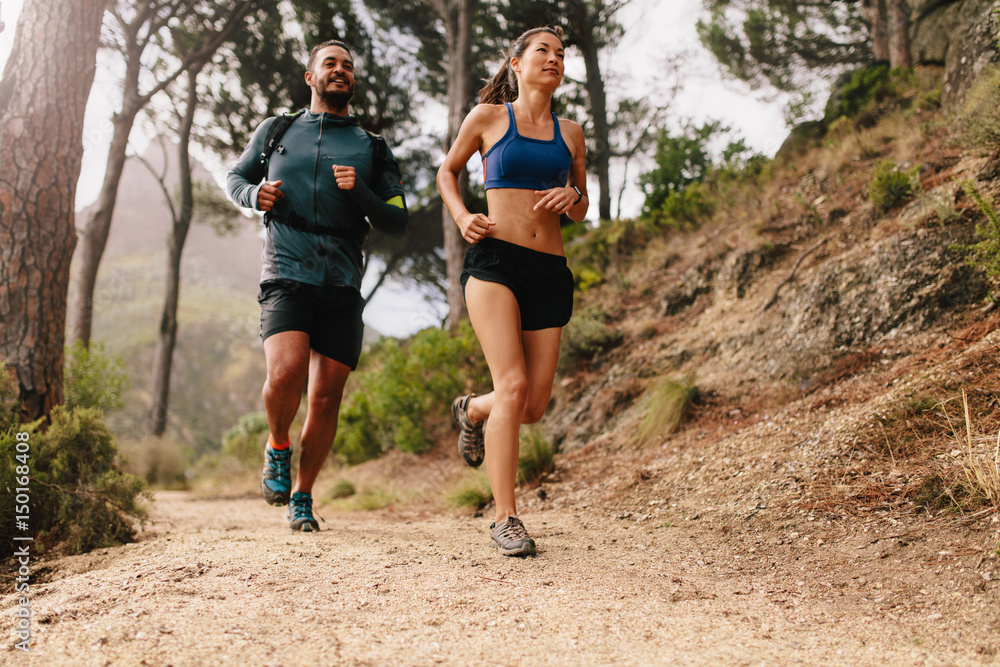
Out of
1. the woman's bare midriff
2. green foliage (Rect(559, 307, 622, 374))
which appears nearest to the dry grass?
the woman's bare midriff

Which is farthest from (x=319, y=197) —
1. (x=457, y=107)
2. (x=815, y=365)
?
(x=457, y=107)

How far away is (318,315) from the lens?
10.7 ft

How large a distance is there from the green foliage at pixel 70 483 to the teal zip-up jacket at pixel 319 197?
1206mm

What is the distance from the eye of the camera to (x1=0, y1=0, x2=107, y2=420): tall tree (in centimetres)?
357

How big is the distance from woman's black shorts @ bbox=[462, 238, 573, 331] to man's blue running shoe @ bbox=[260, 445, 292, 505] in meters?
1.34

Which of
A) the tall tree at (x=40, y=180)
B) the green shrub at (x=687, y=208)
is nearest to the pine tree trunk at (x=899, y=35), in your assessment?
the green shrub at (x=687, y=208)

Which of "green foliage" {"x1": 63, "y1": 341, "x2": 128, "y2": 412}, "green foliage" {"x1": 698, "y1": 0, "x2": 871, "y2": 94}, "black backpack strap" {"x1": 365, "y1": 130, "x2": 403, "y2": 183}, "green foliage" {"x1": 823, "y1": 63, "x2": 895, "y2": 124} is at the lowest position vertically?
"green foliage" {"x1": 63, "y1": 341, "x2": 128, "y2": 412}

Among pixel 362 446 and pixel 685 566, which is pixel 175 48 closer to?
pixel 362 446

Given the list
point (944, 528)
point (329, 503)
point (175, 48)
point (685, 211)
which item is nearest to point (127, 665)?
point (944, 528)

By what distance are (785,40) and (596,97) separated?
13.8 feet

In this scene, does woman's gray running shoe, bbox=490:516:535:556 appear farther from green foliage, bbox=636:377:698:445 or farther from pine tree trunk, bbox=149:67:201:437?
pine tree trunk, bbox=149:67:201:437

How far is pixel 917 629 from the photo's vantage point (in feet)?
5.68

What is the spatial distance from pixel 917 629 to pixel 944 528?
0.73m

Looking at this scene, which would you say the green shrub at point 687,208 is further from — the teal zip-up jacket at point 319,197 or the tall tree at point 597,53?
the teal zip-up jacket at point 319,197
